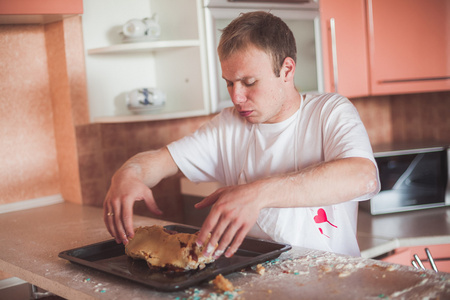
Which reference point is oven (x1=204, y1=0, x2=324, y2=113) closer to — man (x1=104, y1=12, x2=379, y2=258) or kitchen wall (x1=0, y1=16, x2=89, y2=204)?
man (x1=104, y1=12, x2=379, y2=258)

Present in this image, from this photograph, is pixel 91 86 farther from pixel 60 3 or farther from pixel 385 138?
pixel 385 138

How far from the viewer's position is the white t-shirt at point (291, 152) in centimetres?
138

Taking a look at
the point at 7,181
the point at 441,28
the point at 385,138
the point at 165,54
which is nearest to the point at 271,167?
the point at 165,54

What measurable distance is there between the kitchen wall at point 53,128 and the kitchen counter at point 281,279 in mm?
642

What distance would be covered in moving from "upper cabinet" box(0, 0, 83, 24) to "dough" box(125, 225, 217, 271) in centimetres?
89

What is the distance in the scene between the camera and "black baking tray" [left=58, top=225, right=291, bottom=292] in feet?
3.31

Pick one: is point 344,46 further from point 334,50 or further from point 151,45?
point 151,45

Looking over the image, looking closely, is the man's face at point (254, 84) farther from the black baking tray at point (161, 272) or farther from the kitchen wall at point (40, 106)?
the kitchen wall at point (40, 106)

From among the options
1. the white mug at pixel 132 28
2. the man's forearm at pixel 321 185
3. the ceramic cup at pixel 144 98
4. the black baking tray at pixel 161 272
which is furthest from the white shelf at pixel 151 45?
the man's forearm at pixel 321 185

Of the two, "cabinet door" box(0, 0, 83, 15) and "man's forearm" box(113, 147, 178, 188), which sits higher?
"cabinet door" box(0, 0, 83, 15)

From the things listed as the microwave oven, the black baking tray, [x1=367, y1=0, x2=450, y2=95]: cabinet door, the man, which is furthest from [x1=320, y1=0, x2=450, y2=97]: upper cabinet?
the black baking tray

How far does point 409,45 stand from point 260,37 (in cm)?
120

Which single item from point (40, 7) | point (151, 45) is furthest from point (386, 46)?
point (40, 7)

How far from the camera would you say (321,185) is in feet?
3.64
